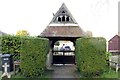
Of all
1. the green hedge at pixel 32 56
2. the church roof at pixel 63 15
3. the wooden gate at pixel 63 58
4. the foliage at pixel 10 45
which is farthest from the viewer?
the wooden gate at pixel 63 58

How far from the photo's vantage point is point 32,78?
13.7m

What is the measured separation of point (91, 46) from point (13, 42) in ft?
19.4

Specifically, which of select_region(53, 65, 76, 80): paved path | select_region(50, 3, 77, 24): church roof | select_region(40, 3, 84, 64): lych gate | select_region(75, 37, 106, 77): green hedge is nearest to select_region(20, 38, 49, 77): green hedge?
select_region(53, 65, 76, 80): paved path

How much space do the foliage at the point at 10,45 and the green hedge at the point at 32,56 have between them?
3020 mm

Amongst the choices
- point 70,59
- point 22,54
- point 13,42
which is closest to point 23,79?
point 22,54

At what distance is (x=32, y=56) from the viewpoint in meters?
13.8

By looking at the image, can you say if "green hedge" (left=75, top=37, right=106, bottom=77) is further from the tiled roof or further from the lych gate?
the tiled roof

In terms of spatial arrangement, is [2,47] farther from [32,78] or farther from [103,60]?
[103,60]

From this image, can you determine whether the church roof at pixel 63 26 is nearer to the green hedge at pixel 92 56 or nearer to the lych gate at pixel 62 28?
the lych gate at pixel 62 28

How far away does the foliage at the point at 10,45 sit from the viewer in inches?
659

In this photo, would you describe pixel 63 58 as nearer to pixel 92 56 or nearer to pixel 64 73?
pixel 64 73

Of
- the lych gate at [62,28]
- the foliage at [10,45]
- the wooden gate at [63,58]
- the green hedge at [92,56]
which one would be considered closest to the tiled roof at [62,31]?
the lych gate at [62,28]

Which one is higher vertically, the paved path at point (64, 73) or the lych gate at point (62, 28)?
the lych gate at point (62, 28)

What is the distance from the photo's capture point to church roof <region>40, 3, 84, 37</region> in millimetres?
19484
